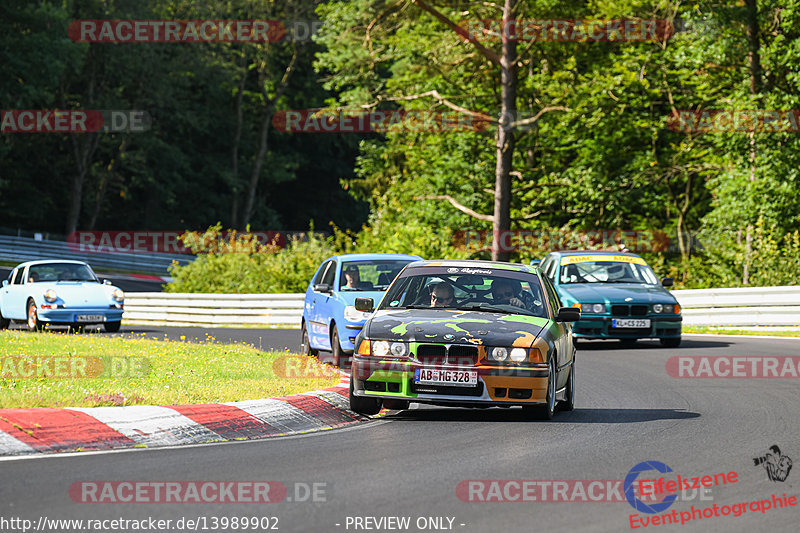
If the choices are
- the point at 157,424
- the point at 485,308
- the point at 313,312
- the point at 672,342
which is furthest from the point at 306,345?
the point at 157,424

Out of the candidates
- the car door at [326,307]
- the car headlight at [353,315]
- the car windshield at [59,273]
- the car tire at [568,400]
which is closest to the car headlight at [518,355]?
the car tire at [568,400]

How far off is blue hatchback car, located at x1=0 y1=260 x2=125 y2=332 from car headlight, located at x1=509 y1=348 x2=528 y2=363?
1550 cm

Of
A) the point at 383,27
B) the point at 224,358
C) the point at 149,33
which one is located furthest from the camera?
the point at 149,33

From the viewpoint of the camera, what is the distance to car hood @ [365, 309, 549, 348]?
33.1ft

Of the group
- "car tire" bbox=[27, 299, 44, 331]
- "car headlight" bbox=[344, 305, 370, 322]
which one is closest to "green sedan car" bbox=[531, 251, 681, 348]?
"car headlight" bbox=[344, 305, 370, 322]

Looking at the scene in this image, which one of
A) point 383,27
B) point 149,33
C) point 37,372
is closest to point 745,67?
point 383,27

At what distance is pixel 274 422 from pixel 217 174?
6716 centimetres

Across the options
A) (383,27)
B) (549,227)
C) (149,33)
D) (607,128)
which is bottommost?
(549,227)

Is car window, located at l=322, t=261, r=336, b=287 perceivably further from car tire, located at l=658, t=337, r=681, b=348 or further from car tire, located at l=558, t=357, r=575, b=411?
car tire, located at l=658, t=337, r=681, b=348

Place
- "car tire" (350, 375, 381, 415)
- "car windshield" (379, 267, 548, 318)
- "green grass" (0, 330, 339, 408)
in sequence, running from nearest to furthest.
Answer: "green grass" (0, 330, 339, 408) < "car tire" (350, 375, 381, 415) < "car windshield" (379, 267, 548, 318)

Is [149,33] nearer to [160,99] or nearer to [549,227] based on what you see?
[160,99]

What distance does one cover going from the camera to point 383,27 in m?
35.0

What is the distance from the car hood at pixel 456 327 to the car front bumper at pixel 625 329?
29.4 feet

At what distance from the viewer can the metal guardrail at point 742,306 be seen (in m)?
22.6
